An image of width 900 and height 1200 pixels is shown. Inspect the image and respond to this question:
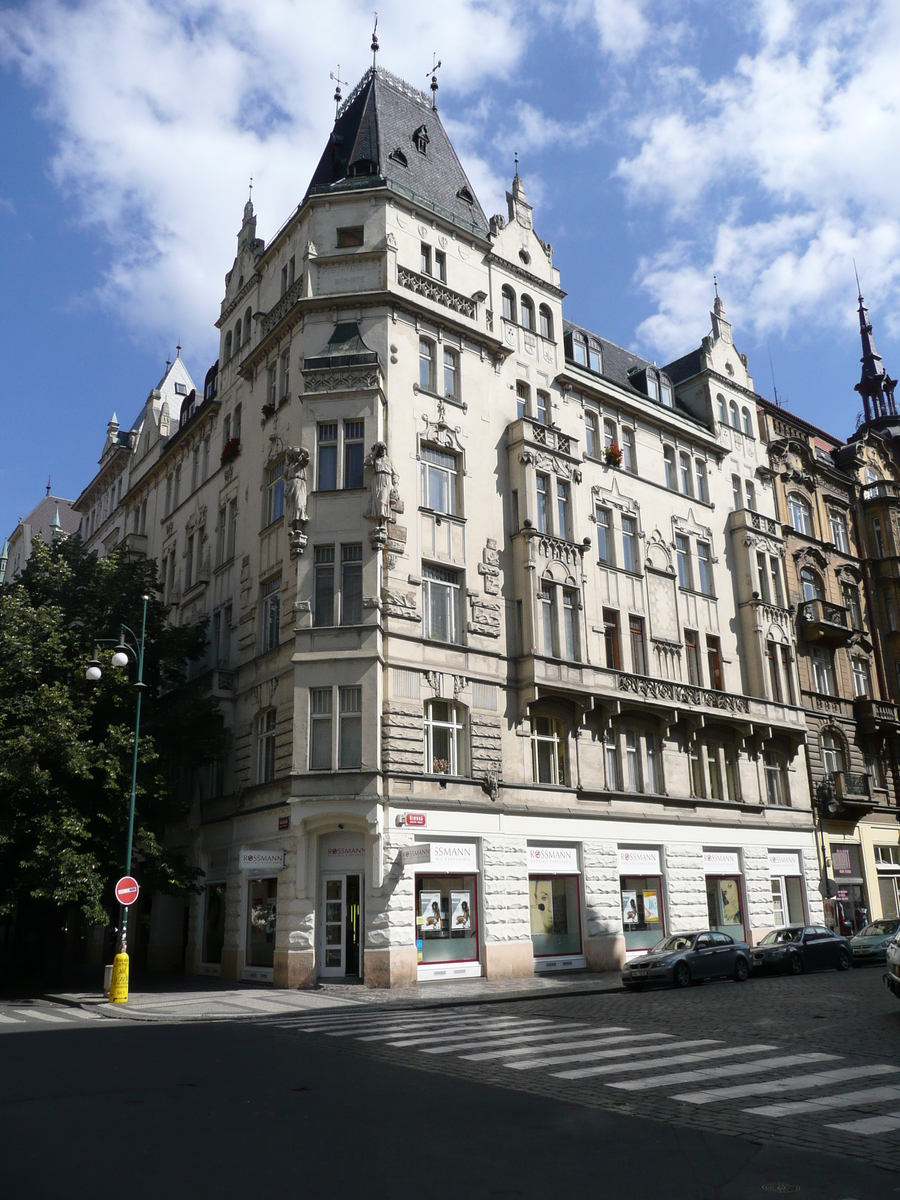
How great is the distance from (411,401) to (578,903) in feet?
54.8

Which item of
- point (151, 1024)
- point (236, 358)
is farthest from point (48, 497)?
point (151, 1024)

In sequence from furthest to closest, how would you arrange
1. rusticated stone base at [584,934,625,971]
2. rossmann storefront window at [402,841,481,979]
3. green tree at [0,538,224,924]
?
1. rusticated stone base at [584,934,625,971]
2. rossmann storefront window at [402,841,481,979]
3. green tree at [0,538,224,924]

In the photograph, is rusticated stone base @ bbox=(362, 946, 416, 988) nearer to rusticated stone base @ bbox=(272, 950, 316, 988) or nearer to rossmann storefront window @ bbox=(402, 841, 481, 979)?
rossmann storefront window @ bbox=(402, 841, 481, 979)

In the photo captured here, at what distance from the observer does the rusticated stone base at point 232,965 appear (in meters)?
29.1

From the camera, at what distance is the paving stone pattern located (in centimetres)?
916

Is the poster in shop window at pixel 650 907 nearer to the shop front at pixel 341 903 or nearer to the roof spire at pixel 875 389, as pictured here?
the shop front at pixel 341 903

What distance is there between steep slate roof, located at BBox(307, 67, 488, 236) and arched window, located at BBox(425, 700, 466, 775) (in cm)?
1692

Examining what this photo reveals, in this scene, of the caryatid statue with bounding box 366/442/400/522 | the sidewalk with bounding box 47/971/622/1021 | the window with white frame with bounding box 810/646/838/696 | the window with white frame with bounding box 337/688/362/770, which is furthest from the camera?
the window with white frame with bounding box 810/646/838/696

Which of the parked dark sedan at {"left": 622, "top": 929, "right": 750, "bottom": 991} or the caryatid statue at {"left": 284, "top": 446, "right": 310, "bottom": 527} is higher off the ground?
the caryatid statue at {"left": 284, "top": 446, "right": 310, "bottom": 527}

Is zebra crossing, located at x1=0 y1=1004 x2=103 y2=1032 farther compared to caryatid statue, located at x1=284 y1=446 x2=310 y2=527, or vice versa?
caryatid statue, located at x1=284 y1=446 x2=310 y2=527

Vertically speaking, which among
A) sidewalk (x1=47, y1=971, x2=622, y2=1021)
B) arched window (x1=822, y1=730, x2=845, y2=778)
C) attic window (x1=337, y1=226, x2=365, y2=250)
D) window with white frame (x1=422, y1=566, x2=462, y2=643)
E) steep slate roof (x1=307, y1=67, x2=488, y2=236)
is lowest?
sidewalk (x1=47, y1=971, x2=622, y2=1021)

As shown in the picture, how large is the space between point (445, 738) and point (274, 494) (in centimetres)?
975

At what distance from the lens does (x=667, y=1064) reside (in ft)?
39.8

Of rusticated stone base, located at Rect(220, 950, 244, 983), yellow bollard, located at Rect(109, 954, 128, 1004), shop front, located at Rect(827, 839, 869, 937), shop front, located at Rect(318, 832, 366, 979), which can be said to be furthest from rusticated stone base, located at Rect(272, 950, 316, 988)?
shop front, located at Rect(827, 839, 869, 937)
